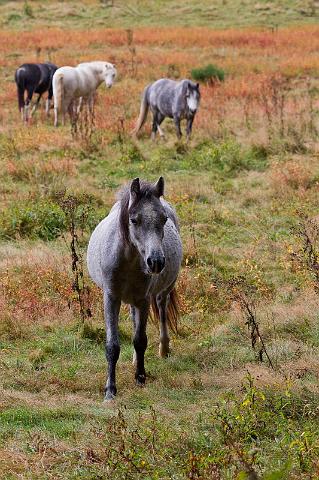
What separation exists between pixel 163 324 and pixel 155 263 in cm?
206

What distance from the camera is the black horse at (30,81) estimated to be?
1861 cm

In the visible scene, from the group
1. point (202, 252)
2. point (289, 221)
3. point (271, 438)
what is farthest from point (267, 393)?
point (289, 221)

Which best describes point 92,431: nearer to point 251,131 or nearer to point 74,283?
→ point 74,283

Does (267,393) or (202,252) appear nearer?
(267,393)

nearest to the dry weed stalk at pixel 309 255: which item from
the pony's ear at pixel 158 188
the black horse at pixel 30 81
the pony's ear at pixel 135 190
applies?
the pony's ear at pixel 158 188

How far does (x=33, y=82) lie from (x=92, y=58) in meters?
7.59

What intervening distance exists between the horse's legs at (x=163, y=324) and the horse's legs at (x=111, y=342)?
1.03 metres

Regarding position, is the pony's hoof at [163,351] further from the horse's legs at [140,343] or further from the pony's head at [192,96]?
the pony's head at [192,96]

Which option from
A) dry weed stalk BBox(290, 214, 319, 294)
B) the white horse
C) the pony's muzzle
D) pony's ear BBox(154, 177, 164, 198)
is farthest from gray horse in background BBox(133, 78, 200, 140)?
the pony's muzzle

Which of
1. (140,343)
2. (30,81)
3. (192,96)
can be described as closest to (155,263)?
(140,343)

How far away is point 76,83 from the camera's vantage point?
746 inches

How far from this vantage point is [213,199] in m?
11.7

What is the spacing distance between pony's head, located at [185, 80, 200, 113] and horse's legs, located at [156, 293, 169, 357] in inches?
354

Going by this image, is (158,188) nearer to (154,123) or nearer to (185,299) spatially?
(185,299)
